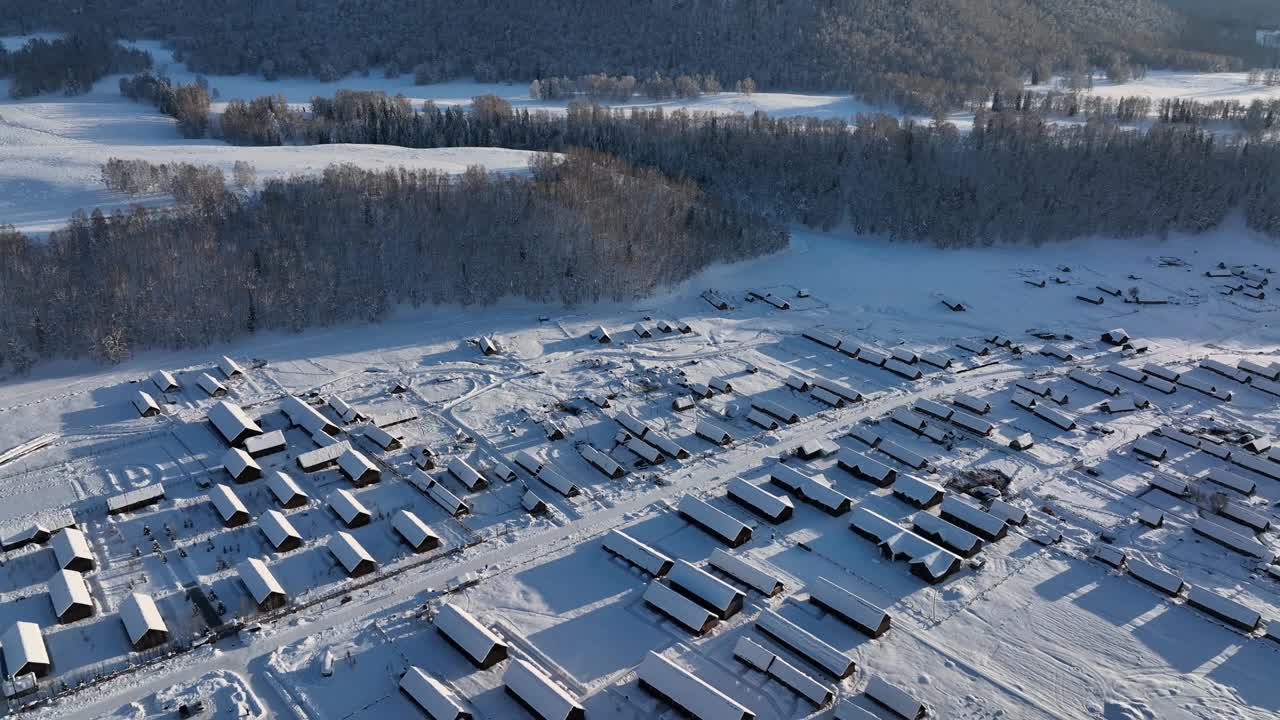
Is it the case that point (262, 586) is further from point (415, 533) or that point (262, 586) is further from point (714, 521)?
point (714, 521)

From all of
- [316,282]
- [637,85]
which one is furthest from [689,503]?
[637,85]

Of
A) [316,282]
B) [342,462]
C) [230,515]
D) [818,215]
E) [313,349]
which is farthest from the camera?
[818,215]

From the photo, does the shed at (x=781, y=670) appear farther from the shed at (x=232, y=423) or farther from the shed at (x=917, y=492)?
the shed at (x=232, y=423)

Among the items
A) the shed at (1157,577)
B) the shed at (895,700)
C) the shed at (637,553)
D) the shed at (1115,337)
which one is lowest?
the shed at (895,700)

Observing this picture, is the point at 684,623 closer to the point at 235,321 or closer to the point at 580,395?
the point at 580,395

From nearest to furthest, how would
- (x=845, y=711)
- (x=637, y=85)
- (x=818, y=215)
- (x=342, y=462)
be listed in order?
(x=845, y=711) → (x=342, y=462) → (x=818, y=215) → (x=637, y=85)

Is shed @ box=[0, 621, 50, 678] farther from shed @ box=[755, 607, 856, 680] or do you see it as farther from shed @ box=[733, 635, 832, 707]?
shed @ box=[755, 607, 856, 680]

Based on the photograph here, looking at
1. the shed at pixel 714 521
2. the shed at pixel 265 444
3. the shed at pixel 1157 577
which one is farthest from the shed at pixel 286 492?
the shed at pixel 1157 577

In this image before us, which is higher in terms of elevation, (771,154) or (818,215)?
(771,154)
